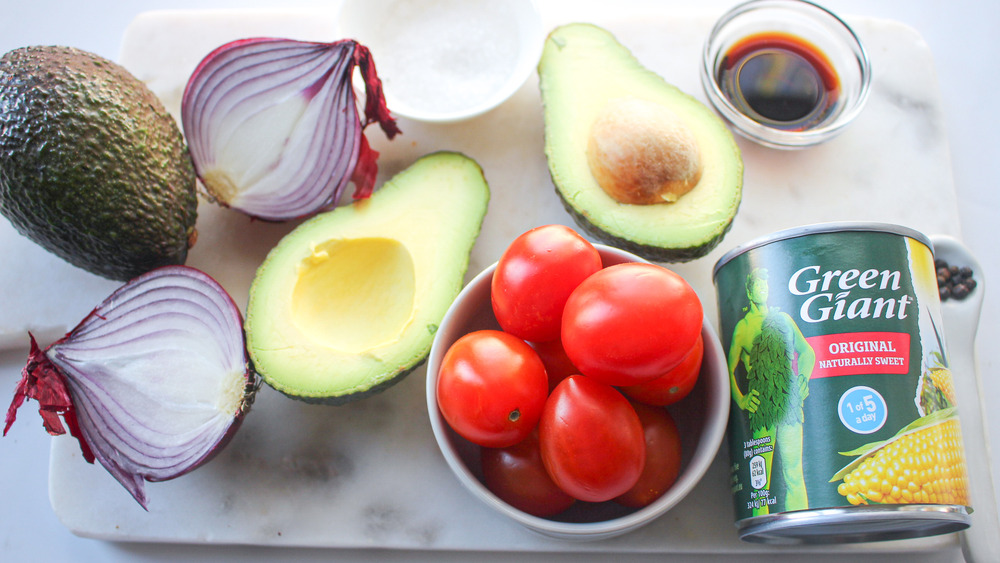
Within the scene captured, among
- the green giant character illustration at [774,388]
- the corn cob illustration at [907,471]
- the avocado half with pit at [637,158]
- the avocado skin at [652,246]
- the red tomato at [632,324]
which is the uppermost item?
the avocado half with pit at [637,158]

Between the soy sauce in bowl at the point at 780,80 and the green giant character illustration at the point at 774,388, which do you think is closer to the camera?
the green giant character illustration at the point at 774,388

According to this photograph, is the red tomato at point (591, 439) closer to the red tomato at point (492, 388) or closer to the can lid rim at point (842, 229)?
the red tomato at point (492, 388)

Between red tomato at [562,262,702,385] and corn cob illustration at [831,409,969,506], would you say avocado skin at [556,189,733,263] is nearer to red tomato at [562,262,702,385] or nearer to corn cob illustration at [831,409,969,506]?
red tomato at [562,262,702,385]

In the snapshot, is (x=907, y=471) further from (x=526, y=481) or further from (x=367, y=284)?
(x=367, y=284)

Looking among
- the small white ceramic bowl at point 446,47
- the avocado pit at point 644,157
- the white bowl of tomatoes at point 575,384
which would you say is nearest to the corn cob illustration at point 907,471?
the white bowl of tomatoes at point 575,384

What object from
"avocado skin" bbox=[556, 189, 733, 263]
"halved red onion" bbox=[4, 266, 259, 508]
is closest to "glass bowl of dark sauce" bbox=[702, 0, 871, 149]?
"avocado skin" bbox=[556, 189, 733, 263]

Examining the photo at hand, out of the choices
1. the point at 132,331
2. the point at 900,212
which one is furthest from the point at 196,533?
the point at 900,212

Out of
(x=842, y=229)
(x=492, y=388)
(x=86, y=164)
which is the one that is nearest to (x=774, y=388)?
(x=842, y=229)
